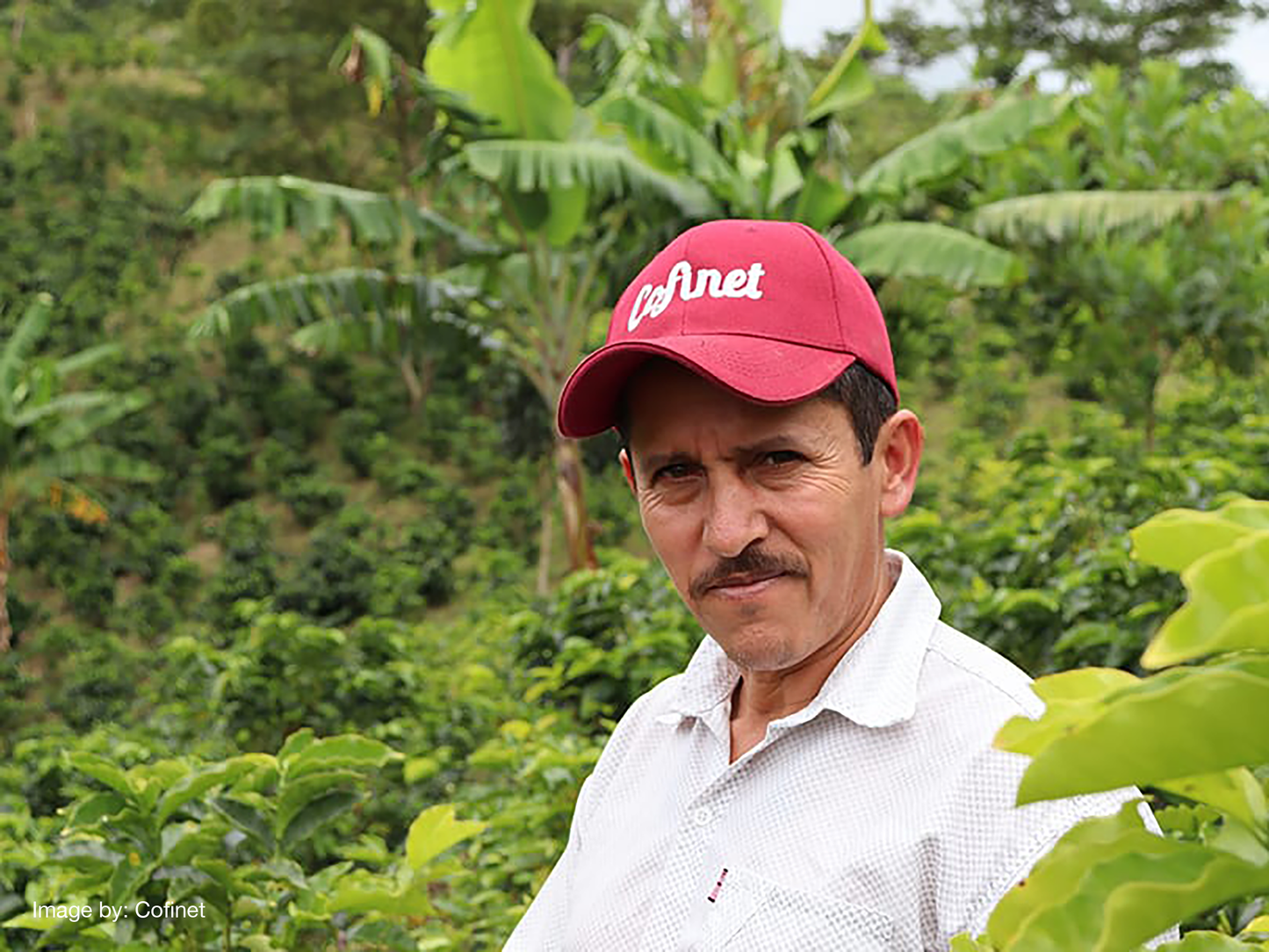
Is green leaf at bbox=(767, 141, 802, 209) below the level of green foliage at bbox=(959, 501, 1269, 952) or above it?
below

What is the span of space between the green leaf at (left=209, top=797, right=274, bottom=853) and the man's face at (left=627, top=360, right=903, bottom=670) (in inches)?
39.0

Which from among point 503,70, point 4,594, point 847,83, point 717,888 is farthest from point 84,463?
point 717,888

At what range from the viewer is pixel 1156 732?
0.44 meters

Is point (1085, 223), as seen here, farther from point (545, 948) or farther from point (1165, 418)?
point (545, 948)

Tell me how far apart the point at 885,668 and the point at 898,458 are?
0.23 meters

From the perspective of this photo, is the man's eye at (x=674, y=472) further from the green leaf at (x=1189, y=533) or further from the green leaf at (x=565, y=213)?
the green leaf at (x=565, y=213)

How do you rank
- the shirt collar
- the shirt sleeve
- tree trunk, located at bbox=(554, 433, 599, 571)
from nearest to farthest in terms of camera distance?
the shirt collar, the shirt sleeve, tree trunk, located at bbox=(554, 433, 599, 571)

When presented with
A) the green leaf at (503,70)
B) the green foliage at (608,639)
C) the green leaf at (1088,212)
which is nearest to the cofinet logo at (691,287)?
the green foliage at (608,639)

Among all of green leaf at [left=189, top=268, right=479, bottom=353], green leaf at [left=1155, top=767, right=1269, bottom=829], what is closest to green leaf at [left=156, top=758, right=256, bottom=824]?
green leaf at [left=1155, top=767, right=1269, bottom=829]

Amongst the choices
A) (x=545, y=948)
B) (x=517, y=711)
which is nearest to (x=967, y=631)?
(x=517, y=711)

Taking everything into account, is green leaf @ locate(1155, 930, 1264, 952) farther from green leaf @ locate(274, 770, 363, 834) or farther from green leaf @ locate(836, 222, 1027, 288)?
green leaf @ locate(836, 222, 1027, 288)

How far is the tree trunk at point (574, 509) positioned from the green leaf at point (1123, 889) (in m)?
6.77

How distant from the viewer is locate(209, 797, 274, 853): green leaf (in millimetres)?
1893

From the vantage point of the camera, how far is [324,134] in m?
15.2
